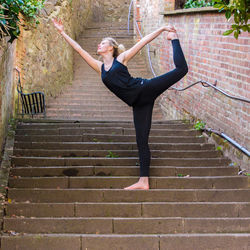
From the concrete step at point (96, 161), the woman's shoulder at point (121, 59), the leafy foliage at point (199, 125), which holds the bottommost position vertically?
the concrete step at point (96, 161)

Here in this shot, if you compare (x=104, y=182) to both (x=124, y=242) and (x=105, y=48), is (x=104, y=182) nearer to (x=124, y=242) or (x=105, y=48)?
(x=124, y=242)

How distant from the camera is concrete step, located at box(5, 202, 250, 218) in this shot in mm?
4668

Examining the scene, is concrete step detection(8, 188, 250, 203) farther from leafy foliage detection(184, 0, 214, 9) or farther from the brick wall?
leafy foliage detection(184, 0, 214, 9)

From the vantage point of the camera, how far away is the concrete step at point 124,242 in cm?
424

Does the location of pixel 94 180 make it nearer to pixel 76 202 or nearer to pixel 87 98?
pixel 76 202

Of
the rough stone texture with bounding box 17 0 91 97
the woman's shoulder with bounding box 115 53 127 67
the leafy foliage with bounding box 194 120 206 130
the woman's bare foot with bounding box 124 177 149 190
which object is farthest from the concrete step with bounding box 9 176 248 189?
the rough stone texture with bounding box 17 0 91 97

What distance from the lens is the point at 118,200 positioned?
4.91m

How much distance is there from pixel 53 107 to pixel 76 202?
283 inches

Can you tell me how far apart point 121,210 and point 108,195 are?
0.29m

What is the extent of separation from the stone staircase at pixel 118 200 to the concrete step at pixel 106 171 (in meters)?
0.01

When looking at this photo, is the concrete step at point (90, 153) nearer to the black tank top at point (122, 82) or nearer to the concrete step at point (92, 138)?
the concrete step at point (92, 138)

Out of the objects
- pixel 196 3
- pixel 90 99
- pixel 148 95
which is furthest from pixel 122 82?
pixel 90 99

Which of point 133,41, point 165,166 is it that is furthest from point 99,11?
point 165,166

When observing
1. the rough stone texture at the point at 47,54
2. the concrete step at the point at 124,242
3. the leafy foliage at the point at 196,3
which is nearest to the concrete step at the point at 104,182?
the concrete step at the point at 124,242
